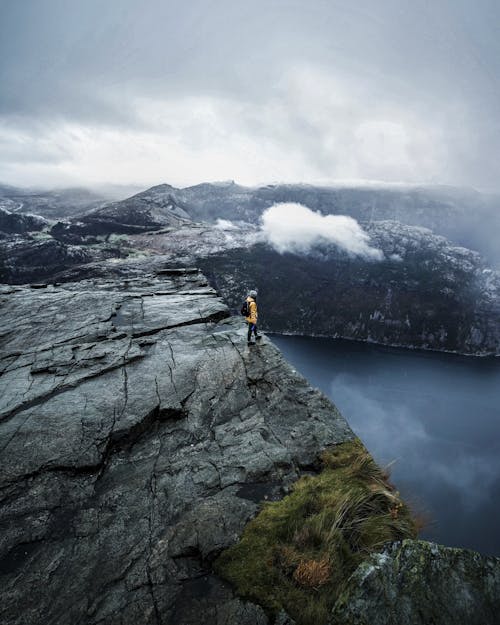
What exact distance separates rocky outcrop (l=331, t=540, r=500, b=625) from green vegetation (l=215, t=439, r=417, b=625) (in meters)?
1.09

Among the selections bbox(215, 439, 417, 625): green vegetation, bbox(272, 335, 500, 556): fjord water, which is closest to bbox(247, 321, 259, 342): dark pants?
bbox(215, 439, 417, 625): green vegetation

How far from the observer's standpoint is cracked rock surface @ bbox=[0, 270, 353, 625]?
7.70m

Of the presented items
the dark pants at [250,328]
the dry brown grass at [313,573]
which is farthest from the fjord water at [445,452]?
the dry brown grass at [313,573]

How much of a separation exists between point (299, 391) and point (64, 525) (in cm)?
1013

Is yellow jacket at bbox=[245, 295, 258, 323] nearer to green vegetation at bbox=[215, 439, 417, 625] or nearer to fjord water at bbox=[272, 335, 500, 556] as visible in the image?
green vegetation at bbox=[215, 439, 417, 625]

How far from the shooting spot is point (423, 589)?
6.17 metres

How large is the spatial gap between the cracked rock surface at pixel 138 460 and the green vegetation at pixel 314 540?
466 millimetres

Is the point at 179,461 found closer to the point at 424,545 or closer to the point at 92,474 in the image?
Result: the point at 92,474

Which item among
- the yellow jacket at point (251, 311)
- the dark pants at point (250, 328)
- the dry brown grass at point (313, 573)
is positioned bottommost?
the dry brown grass at point (313, 573)

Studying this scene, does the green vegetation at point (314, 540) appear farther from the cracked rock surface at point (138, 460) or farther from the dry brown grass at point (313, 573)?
the cracked rock surface at point (138, 460)

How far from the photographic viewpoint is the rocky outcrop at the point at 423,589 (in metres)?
5.86

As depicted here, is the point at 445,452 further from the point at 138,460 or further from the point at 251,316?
the point at 138,460

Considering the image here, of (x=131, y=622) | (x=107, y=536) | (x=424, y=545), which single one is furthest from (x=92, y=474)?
(x=424, y=545)

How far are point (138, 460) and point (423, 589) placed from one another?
9214 mm
